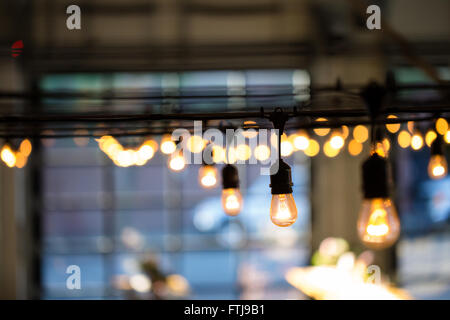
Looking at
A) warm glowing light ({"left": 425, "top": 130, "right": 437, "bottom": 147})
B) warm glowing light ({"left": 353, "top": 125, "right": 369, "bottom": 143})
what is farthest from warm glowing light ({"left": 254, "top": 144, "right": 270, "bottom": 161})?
warm glowing light ({"left": 425, "top": 130, "right": 437, "bottom": 147})

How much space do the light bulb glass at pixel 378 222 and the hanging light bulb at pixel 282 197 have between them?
339 millimetres

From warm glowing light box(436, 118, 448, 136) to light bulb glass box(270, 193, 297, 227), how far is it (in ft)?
4.21

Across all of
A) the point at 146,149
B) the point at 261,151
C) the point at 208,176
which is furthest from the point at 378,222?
the point at 261,151

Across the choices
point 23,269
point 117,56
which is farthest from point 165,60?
point 23,269

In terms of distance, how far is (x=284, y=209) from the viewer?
82.4 inches

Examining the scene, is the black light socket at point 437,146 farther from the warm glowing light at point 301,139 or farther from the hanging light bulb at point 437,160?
the warm glowing light at point 301,139

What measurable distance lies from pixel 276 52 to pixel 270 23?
49 cm

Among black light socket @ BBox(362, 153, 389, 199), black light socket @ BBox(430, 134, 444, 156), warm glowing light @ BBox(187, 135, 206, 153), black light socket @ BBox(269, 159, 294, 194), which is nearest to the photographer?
black light socket @ BBox(362, 153, 389, 199)

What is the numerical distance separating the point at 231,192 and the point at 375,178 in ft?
3.35

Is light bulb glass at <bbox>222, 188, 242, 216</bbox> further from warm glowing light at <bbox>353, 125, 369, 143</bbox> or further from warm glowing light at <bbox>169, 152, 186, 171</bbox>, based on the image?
warm glowing light at <bbox>353, 125, 369, 143</bbox>

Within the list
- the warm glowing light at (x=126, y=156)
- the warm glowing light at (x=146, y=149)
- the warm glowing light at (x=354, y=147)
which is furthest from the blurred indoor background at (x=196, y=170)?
the warm glowing light at (x=146, y=149)

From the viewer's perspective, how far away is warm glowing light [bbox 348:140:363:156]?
598cm

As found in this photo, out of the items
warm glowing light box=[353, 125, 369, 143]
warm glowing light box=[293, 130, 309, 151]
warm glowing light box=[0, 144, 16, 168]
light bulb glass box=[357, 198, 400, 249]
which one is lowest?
light bulb glass box=[357, 198, 400, 249]

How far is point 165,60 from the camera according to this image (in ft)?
21.7
